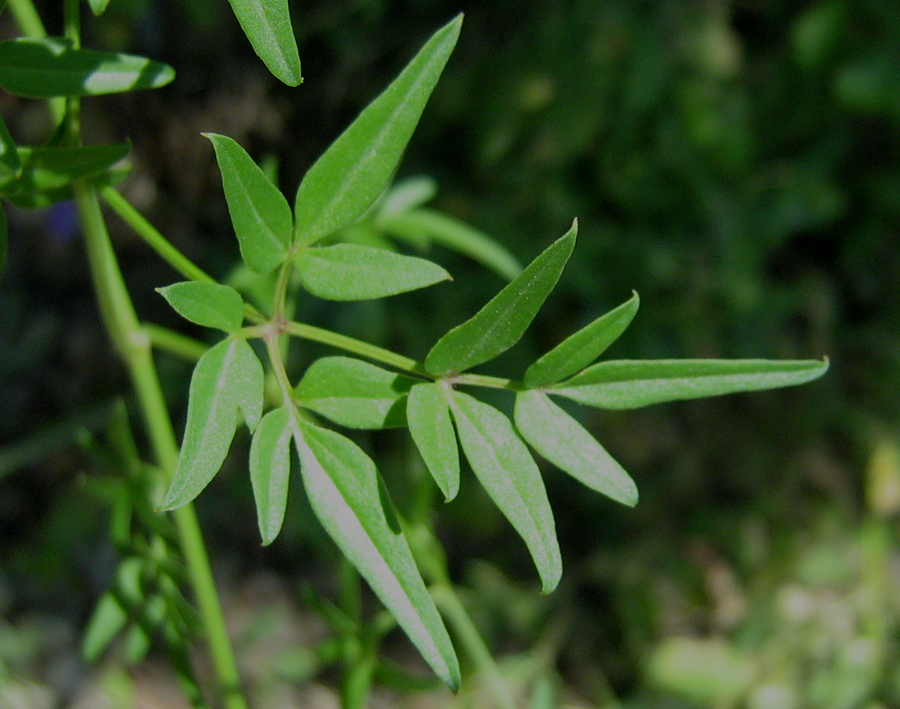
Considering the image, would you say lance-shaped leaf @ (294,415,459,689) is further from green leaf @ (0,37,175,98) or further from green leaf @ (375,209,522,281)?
green leaf @ (375,209,522,281)

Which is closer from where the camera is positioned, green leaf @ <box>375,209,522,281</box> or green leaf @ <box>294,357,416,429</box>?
green leaf @ <box>294,357,416,429</box>

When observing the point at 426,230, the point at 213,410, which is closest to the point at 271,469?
the point at 213,410

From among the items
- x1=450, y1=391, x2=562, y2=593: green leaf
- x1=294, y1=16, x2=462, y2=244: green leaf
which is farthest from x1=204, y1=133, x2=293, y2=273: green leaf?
x1=450, y1=391, x2=562, y2=593: green leaf

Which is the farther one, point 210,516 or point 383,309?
point 210,516

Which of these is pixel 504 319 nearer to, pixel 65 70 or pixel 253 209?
pixel 253 209

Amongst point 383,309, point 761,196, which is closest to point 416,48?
point 383,309

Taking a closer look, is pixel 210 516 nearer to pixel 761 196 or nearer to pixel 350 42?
pixel 350 42

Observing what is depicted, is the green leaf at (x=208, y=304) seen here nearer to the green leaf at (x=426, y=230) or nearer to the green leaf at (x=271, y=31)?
the green leaf at (x=271, y=31)
